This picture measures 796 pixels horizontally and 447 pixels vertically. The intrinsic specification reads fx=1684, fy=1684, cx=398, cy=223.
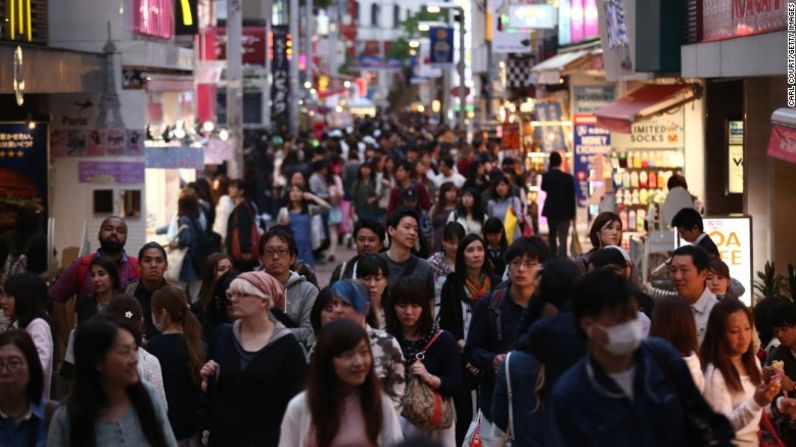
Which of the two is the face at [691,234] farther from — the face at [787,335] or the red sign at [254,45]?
the red sign at [254,45]

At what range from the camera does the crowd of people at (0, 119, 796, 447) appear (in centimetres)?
574

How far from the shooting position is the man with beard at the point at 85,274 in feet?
39.1

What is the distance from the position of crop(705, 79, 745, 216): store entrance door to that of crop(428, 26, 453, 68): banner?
48795 millimetres

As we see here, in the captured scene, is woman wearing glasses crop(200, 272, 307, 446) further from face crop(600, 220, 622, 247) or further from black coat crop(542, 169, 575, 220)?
black coat crop(542, 169, 575, 220)

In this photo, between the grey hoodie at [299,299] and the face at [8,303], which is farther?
the grey hoodie at [299,299]

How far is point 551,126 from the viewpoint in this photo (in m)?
32.2

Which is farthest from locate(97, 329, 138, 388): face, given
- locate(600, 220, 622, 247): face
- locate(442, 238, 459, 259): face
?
locate(600, 220, 622, 247): face

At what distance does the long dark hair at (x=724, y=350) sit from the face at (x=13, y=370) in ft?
10.4

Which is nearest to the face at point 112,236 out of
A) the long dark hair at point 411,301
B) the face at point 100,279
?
the face at point 100,279

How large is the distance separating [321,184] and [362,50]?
124 m

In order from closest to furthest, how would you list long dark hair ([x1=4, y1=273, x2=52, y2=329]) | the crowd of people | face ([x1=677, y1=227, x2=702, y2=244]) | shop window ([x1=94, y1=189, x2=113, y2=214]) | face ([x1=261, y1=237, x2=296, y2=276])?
the crowd of people, long dark hair ([x1=4, y1=273, x2=52, y2=329]), face ([x1=261, y1=237, x2=296, y2=276]), face ([x1=677, y1=227, x2=702, y2=244]), shop window ([x1=94, y1=189, x2=113, y2=214])

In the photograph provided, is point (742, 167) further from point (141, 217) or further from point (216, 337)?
point (216, 337)

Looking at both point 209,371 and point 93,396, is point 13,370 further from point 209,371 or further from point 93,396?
point 209,371

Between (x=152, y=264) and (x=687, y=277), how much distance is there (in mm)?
3815
